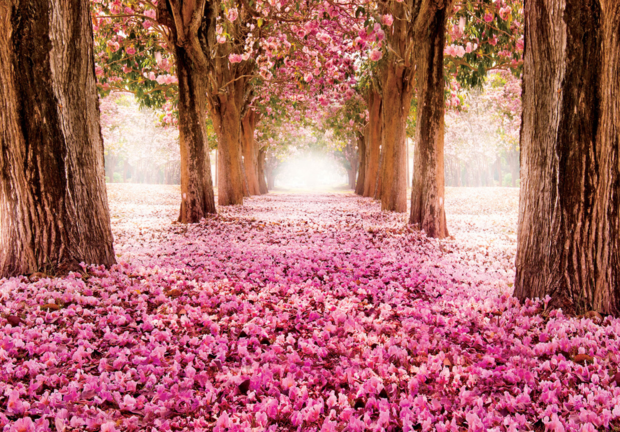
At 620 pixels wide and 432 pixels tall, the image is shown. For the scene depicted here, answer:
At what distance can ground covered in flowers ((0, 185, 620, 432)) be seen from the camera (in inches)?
97.3

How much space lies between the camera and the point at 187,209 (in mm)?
11258

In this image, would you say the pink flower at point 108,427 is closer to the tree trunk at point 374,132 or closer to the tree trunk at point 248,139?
the tree trunk at point 374,132

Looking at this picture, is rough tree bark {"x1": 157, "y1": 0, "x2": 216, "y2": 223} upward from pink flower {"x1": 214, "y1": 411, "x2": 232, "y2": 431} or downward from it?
upward

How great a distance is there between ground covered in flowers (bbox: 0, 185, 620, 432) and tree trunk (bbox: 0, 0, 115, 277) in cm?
48

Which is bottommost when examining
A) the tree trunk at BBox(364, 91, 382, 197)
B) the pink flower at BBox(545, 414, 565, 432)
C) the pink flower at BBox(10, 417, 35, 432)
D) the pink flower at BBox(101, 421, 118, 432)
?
the pink flower at BBox(545, 414, 565, 432)

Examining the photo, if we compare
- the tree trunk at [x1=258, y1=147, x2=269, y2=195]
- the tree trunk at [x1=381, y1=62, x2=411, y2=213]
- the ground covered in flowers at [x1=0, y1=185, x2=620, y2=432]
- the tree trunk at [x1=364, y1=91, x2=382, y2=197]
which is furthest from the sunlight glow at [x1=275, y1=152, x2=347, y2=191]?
the ground covered in flowers at [x1=0, y1=185, x2=620, y2=432]

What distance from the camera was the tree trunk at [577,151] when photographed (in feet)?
12.1

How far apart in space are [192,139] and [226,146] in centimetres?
688

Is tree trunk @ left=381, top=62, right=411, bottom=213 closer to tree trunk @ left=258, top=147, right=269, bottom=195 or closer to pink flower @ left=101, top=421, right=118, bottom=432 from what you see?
pink flower @ left=101, top=421, right=118, bottom=432

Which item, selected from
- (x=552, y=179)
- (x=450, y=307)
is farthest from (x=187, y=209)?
(x=552, y=179)

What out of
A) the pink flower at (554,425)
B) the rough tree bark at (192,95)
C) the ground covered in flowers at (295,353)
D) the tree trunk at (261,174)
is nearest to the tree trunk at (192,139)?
the rough tree bark at (192,95)

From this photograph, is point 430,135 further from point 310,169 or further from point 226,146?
point 310,169

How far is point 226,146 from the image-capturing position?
706 inches

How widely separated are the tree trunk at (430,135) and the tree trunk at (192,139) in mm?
5910
